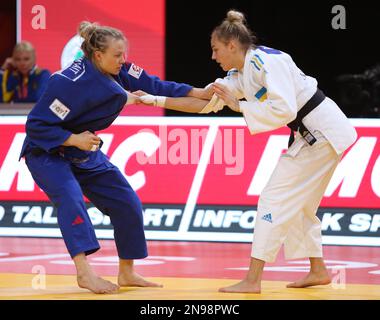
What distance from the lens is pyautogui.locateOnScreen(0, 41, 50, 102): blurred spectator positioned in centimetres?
956

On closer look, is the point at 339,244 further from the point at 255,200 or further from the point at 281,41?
the point at 281,41

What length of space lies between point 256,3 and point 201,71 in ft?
3.03

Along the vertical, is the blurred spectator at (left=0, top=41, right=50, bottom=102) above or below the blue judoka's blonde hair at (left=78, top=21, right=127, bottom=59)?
below

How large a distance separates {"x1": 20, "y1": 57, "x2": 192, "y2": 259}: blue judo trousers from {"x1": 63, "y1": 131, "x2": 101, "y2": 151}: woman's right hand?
35mm

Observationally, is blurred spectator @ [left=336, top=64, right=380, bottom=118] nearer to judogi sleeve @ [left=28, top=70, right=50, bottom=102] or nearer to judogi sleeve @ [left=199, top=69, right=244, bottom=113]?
judogi sleeve @ [left=28, top=70, right=50, bottom=102]

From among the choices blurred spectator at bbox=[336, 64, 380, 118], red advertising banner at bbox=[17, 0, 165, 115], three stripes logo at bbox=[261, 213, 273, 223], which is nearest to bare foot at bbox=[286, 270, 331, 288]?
three stripes logo at bbox=[261, 213, 273, 223]

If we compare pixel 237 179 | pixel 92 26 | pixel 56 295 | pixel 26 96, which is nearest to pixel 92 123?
pixel 92 26

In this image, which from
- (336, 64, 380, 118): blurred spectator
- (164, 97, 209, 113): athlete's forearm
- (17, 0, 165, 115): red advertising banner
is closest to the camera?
(164, 97, 209, 113): athlete's forearm

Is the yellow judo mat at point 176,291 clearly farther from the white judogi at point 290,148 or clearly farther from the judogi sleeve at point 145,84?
the judogi sleeve at point 145,84

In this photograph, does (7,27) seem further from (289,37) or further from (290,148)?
(290,148)

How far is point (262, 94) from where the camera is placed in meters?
5.57

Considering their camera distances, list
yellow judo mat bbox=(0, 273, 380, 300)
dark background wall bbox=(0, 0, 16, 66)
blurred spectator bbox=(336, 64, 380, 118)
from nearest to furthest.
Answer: yellow judo mat bbox=(0, 273, 380, 300)
blurred spectator bbox=(336, 64, 380, 118)
dark background wall bbox=(0, 0, 16, 66)

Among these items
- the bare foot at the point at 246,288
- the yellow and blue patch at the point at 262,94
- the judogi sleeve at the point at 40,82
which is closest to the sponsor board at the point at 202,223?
the judogi sleeve at the point at 40,82

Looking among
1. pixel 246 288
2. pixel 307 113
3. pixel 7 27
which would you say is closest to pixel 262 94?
pixel 307 113
